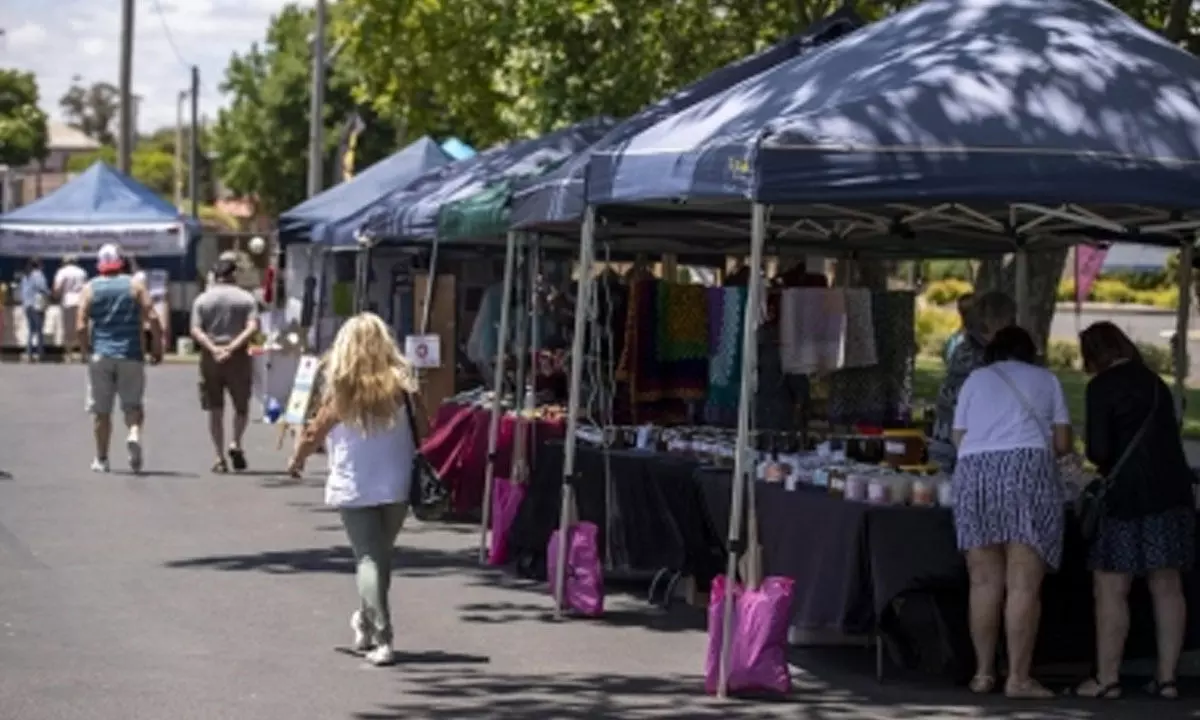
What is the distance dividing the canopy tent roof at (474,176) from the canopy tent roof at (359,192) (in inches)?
139

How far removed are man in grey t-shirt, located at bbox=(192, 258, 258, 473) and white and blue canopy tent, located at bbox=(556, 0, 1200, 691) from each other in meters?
8.73

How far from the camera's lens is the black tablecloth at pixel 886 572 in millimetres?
11242

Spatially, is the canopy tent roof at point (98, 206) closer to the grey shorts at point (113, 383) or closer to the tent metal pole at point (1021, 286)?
the grey shorts at point (113, 383)

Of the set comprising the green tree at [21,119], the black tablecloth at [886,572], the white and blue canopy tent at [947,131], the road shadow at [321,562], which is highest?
the green tree at [21,119]

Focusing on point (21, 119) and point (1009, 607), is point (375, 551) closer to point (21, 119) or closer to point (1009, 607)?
point (1009, 607)

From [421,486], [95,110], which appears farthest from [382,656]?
[95,110]

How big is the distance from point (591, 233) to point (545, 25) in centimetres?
1439

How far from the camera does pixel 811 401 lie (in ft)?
54.7

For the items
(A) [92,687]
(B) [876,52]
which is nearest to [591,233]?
(B) [876,52]

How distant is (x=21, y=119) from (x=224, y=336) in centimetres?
7934

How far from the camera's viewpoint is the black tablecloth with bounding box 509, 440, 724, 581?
44.1ft

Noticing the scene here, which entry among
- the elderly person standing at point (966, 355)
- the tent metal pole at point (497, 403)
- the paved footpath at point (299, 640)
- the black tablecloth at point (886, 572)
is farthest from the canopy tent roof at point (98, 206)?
the black tablecloth at point (886, 572)

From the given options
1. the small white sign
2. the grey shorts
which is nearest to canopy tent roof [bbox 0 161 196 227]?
the grey shorts

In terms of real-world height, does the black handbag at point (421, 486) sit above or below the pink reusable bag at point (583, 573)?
above
